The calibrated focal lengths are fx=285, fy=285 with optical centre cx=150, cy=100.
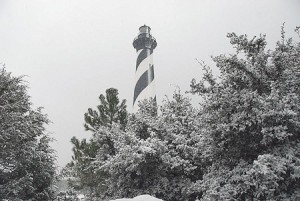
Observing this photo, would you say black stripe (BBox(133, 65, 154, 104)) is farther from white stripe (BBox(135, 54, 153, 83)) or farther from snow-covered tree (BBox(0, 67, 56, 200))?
snow-covered tree (BBox(0, 67, 56, 200))

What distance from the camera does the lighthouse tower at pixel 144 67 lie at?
26627 millimetres

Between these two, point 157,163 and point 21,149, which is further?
point 157,163

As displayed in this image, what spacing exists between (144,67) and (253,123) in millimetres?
20937

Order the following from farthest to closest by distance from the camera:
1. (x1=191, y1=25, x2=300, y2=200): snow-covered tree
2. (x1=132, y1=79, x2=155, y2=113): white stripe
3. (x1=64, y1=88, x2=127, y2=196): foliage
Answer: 1. (x1=132, y1=79, x2=155, y2=113): white stripe
2. (x1=64, y1=88, x2=127, y2=196): foliage
3. (x1=191, y1=25, x2=300, y2=200): snow-covered tree

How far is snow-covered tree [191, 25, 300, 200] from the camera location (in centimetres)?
722

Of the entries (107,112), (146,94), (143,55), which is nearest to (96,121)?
(107,112)

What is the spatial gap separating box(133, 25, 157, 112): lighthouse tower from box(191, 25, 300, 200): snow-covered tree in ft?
55.2

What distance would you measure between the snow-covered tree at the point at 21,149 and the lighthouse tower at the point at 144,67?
49.6ft

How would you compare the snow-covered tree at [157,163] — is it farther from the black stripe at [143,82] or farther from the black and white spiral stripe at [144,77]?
the black stripe at [143,82]

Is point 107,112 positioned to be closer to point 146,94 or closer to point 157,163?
point 157,163

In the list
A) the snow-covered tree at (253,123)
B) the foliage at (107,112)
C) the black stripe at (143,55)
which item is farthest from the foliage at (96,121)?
the black stripe at (143,55)

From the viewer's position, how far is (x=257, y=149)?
8266 mm

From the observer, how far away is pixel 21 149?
918cm

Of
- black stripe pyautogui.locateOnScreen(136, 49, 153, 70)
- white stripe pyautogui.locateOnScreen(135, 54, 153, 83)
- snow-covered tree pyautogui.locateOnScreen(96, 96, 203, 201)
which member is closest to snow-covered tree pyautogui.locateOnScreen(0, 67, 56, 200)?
snow-covered tree pyautogui.locateOnScreen(96, 96, 203, 201)
